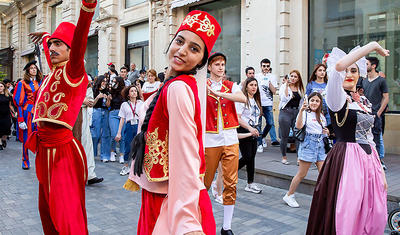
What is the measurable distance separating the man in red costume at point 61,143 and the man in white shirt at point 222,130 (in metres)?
1.82

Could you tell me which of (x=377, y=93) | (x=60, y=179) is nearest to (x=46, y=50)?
(x=60, y=179)

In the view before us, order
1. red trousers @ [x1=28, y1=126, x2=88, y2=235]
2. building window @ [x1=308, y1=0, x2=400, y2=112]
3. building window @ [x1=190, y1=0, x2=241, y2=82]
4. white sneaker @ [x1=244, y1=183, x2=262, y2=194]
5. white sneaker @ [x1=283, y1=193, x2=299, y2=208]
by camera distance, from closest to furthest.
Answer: red trousers @ [x1=28, y1=126, x2=88, y2=235]
white sneaker @ [x1=283, y1=193, x2=299, y2=208]
white sneaker @ [x1=244, y1=183, x2=262, y2=194]
building window @ [x1=308, y1=0, x2=400, y2=112]
building window @ [x1=190, y1=0, x2=241, y2=82]

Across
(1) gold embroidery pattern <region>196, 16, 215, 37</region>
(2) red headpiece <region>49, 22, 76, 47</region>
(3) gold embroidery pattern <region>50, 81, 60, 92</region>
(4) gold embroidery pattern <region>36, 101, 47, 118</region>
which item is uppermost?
(2) red headpiece <region>49, 22, 76, 47</region>

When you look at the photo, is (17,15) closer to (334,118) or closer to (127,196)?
(127,196)

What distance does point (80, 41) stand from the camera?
291 centimetres

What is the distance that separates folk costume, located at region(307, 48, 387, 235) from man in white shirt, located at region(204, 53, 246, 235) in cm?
118

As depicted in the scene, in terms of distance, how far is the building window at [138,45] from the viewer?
1688cm

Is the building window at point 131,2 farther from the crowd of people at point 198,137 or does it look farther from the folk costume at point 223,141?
the folk costume at point 223,141

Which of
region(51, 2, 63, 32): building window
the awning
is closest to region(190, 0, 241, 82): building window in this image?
the awning

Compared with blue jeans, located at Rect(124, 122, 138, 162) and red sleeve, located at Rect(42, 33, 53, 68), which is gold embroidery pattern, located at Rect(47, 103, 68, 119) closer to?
red sleeve, located at Rect(42, 33, 53, 68)

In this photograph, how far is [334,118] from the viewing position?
3.78 metres

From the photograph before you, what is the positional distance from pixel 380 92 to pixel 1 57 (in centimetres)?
3254

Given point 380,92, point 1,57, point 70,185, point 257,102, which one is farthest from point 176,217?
point 1,57

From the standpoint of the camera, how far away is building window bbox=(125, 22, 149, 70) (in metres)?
16.9
